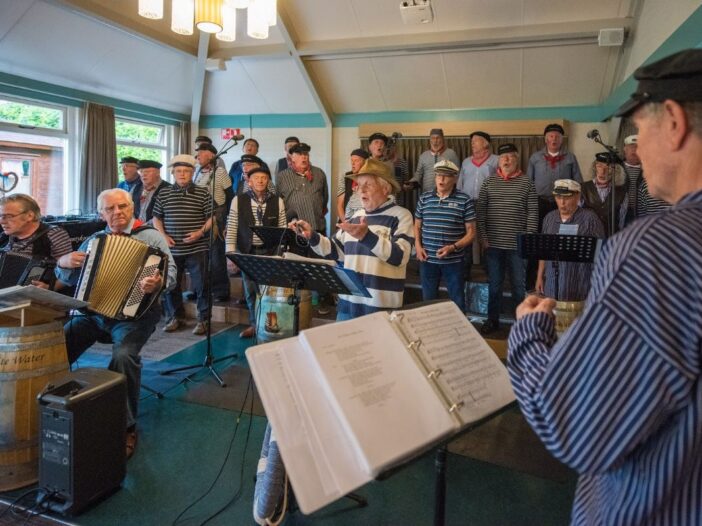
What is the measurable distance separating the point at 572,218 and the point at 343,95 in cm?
438

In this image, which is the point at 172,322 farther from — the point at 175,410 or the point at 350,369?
the point at 350,369

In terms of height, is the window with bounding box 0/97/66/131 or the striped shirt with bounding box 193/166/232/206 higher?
the window with bounding box 0/97/66/131

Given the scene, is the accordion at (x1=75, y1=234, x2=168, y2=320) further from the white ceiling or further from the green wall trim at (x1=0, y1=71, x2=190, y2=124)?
the green wall trim at (x1=0, y1=71, x2=190, y2=124)

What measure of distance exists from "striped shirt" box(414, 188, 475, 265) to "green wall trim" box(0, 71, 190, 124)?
503 cm

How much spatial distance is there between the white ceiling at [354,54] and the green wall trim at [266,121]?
0.23m

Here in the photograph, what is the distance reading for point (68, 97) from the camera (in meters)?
6.18

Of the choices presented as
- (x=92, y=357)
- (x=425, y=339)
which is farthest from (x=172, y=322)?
(x=425, y=339)

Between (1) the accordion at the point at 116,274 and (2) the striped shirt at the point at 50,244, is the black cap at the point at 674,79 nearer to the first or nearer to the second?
(1) the accordion at the point at 116,274

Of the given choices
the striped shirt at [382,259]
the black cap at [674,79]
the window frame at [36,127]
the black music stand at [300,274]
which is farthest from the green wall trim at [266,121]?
the black cap at [674,79]

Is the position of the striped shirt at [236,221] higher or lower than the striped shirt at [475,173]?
lower

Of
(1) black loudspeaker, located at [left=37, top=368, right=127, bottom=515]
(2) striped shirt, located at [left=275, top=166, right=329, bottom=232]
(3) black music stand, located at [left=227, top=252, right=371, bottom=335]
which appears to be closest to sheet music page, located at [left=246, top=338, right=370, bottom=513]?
(3) black music stand, located at [left=227, top=252, right=371, bottom=335]

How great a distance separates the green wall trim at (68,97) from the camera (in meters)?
5.61

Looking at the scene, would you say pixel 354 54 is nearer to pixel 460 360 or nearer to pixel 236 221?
pixel 236 221

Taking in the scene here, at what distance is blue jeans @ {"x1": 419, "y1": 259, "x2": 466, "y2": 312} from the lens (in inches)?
158
